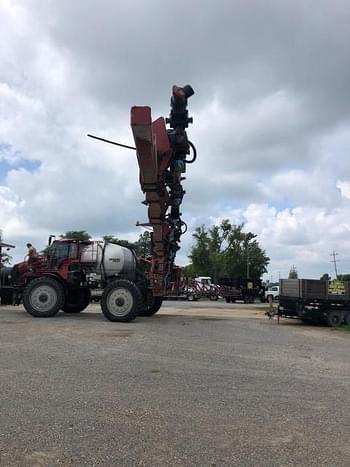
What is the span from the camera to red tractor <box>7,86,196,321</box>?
17438mm

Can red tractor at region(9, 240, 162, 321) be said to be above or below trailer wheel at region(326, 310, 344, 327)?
above

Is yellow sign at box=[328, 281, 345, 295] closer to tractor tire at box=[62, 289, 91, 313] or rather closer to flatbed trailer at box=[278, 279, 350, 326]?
flatbed trailer at box=[278, 279, 350, 326]


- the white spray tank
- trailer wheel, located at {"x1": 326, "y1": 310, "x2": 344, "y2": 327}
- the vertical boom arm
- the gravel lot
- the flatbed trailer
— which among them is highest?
the vertical boom arm

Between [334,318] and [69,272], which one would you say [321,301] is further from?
[69,272]

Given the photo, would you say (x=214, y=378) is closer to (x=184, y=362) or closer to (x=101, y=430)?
(x=184, y=362)

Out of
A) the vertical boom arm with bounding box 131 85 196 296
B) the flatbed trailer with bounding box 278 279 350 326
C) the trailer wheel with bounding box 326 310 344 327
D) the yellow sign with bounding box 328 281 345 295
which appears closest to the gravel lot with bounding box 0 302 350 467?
the vertical boom arm with bounding box 131 85 196 296

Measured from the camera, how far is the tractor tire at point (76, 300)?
20969 millimetres

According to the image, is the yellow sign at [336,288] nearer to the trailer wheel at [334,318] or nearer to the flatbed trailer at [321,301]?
the flatbed trailer at [321,301]

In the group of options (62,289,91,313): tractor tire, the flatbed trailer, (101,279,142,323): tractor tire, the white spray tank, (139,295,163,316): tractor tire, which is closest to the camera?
Answer: (101,279,142,323): tractor tire

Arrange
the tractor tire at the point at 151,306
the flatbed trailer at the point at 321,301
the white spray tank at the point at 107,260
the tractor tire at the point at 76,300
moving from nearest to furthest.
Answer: the white spray tank at the point at 107,260 → the tractor tire at the point at 151,306 → the flatbed trailer at the point at 321,301 → the tractor tire at the point at 76,300

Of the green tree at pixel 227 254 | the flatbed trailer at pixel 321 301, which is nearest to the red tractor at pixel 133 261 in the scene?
the flatbed trailer at pixel 321 301

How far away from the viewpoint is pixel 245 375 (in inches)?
344

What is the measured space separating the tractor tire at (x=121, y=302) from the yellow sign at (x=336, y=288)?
8088 mm

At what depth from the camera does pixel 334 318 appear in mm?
20922
